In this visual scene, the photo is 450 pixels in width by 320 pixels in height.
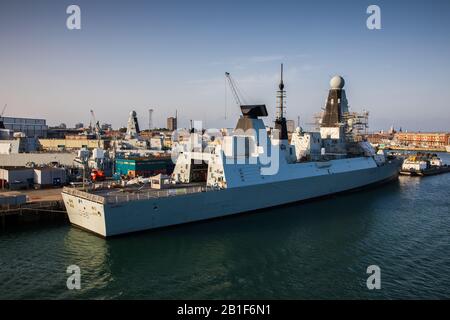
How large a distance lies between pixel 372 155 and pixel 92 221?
32.9m

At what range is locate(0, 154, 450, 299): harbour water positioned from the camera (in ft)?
45.5

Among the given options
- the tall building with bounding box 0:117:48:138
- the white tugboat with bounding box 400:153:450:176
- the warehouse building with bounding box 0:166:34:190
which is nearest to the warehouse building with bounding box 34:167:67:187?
the warehouse building with bounding box 0:166:34:190

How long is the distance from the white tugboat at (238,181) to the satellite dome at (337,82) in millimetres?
6170

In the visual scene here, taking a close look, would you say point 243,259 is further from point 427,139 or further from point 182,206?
point 427,139

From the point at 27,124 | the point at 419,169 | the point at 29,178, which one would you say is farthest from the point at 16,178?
the point at 27,124

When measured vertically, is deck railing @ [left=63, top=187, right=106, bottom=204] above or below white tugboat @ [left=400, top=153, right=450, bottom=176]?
above

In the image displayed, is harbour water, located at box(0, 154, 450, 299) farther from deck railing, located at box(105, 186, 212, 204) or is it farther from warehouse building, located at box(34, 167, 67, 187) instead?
warehouse building, located at box(34, 167, 67, 187)

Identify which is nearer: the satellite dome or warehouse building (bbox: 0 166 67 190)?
warehouse building (bbox: 0 166 67 190)

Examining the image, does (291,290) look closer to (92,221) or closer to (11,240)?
(92,221)

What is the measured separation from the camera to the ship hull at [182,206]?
18969 mm

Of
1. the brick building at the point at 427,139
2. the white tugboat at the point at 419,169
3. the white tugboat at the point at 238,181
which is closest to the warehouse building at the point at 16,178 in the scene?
the white tugboat at the point at 238,181

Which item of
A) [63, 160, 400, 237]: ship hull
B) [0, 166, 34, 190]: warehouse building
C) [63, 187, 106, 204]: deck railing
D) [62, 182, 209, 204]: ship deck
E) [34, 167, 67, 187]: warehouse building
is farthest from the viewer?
[34, 167, 67, 187]: warehouse building

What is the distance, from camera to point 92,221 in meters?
19.6

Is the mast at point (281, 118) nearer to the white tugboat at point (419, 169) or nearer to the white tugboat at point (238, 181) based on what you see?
the white tugboat at point (238, 181)
